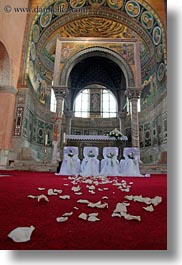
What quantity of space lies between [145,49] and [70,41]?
5214mm

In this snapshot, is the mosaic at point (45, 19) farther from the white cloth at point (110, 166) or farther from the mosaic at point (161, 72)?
the white cloth at point (110, 166)

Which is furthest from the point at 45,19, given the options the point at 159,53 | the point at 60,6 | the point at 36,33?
the point at 159,53

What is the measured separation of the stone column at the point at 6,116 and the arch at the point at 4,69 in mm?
329

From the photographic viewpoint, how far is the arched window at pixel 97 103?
20.1 metres

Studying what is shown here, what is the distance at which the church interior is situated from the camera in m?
9.55


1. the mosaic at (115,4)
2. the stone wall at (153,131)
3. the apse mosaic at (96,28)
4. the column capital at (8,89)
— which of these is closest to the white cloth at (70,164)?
the column capital at (8,89)

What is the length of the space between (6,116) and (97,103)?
39.9ft

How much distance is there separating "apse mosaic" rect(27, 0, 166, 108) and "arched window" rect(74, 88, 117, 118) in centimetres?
644

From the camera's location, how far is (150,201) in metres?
2.03

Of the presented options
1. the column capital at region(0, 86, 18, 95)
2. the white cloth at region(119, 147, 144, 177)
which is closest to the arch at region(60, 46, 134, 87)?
the column capital at region(0, 86, 18, 95)

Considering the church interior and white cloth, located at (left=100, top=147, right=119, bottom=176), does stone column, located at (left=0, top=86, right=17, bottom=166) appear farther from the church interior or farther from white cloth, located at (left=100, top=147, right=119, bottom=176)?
white cloth, located at (left=100, top=147, right=119, bottom=176)

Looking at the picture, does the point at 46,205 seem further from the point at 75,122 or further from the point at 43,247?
the point at 75,122

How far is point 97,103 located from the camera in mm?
20609

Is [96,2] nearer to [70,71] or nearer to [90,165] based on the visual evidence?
[70,71]
